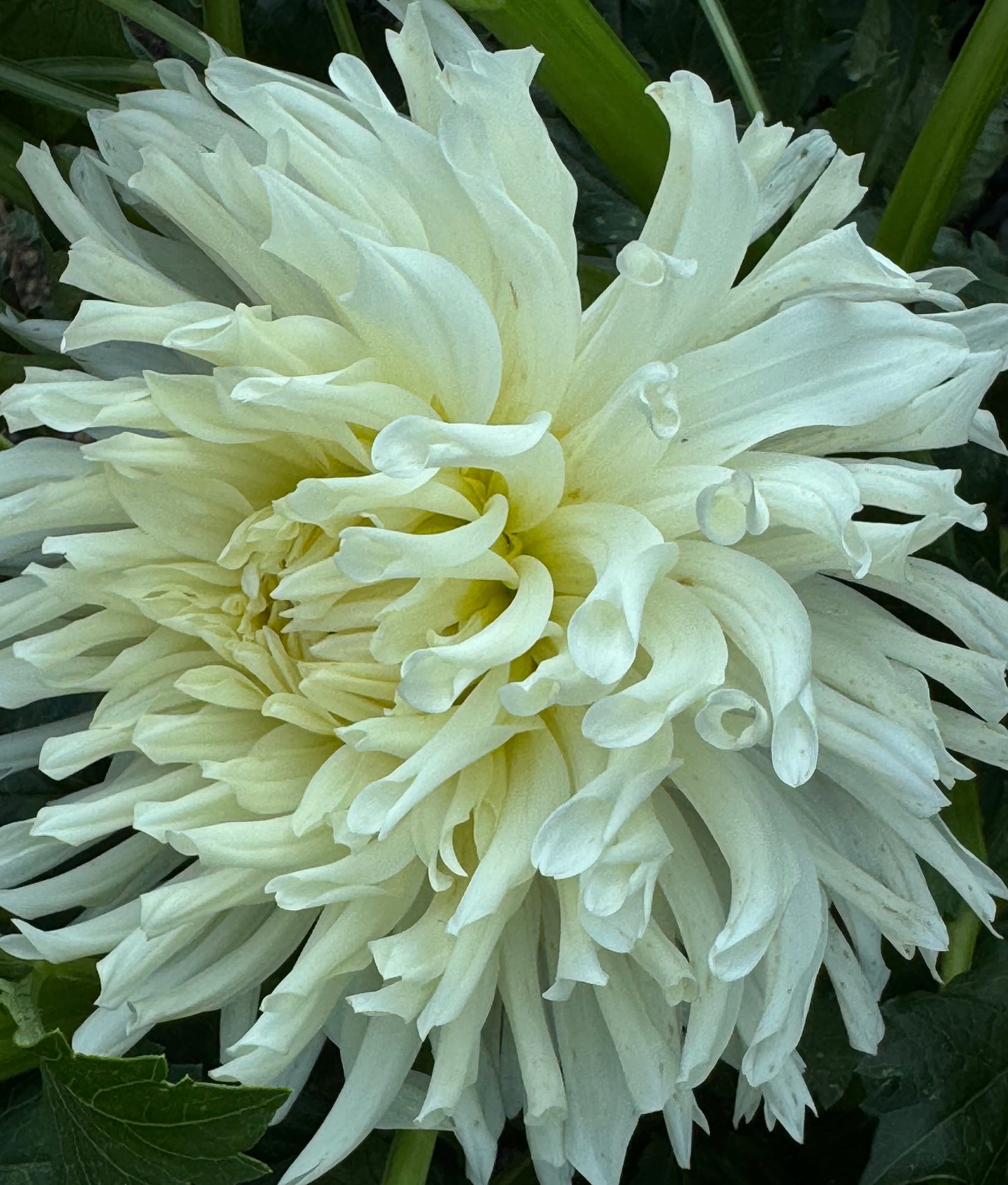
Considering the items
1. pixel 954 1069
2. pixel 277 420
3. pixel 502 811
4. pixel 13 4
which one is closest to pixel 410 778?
pixel 502 811

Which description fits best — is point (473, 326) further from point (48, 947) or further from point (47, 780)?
point (47, 780)

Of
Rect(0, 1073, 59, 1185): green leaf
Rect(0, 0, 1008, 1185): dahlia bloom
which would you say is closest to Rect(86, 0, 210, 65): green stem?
Rect(0, 0, 1008, 1185): dahlia bloom

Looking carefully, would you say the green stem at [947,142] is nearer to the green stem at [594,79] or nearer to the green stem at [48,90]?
the green stem at [594,79]

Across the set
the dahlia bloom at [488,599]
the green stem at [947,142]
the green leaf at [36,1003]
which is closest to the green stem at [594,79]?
the dahlia bloom at [488,599]

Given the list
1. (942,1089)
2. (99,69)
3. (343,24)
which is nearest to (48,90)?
(99,69)

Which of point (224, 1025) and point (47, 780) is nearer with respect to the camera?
point (224, 1025)

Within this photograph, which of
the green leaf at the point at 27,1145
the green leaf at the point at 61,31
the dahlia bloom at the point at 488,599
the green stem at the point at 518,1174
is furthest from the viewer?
the green stem at the point at 518,1174

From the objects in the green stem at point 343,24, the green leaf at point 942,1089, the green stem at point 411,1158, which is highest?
the green stem at point 343,24

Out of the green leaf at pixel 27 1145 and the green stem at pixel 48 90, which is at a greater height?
the green stem at pixel 48 90
